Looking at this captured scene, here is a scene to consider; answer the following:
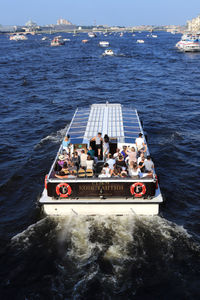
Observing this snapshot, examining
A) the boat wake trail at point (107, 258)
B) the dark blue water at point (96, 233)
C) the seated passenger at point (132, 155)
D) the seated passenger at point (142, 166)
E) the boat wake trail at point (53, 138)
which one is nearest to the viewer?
the boat wake trail at point (107, 258)

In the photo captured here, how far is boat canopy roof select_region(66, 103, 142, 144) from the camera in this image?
17.6 metres

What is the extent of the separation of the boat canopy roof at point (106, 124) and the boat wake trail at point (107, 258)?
570cm

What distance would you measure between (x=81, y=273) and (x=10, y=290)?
2897 millimetres

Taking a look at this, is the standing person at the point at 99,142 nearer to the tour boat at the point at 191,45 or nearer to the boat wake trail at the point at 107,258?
the boat wake trail at the point at 107,258

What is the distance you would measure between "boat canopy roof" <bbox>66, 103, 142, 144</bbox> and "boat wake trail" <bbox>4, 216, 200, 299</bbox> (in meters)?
5.70

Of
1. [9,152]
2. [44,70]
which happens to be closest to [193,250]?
[9,152]

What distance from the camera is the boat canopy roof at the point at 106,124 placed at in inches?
693

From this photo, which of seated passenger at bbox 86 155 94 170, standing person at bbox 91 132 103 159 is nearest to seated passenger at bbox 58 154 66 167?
seated passenger at bbox 86 155 94 170

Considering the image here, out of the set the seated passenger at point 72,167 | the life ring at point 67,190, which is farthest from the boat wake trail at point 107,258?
the seated passenger at point 72,167

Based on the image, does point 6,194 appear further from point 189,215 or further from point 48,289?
point 189,215

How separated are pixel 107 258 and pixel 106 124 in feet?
32.6

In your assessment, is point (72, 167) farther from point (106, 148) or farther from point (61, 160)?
point (106, 148)

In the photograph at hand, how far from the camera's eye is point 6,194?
17828 millimetres

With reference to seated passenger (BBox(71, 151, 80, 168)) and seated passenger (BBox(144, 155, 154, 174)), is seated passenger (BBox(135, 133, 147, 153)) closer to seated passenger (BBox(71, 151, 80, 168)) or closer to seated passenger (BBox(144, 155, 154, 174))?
seated passenger (BBox(144, 155, 154, 174))
